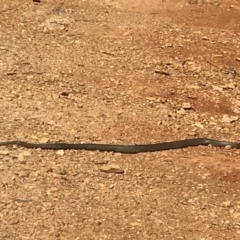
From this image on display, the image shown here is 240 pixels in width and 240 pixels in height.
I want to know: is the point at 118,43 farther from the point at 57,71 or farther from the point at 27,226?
the point at 27,226

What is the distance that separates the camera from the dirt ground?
4.73 m

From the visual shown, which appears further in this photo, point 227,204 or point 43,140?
point 43,140

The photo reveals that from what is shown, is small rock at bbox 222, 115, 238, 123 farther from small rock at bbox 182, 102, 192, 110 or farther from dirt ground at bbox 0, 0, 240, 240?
small rock at bbox 182, 102, 192, 110

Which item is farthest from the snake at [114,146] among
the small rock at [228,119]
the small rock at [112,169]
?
the small rock at [228,119]

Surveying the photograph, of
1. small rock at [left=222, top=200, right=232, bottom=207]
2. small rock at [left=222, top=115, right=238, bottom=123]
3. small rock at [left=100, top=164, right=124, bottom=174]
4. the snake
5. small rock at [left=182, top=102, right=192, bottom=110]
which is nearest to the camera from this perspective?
small rock at [left=222, top=200, right=232, bottom=207]

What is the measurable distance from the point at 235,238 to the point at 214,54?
315 centimetres

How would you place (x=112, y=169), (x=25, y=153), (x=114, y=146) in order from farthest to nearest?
1. (x=114, y=146)
2. (x=25, y=153)
3. (x=112, y=169)

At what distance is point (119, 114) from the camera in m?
6.02

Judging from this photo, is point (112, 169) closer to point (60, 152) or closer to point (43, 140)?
point (60, 152)

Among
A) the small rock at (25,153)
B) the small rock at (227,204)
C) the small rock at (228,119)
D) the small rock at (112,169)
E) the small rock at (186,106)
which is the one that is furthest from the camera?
the small rock at (186,106)

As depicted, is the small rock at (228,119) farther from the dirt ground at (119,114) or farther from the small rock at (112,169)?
the small rock at (112,169)

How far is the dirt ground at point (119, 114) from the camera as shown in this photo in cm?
473

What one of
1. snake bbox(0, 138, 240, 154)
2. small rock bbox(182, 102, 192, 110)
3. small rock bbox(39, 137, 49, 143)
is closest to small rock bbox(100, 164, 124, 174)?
snake bbox(0, 138, 240, 154)

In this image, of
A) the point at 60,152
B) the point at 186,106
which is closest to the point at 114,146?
the point at 60,152
